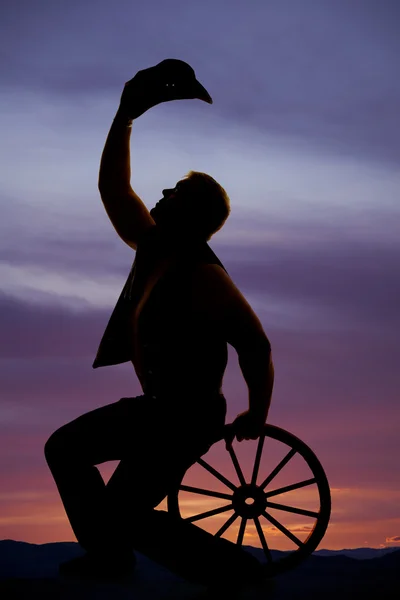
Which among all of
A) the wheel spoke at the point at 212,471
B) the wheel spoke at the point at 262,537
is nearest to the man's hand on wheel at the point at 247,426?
the wheel spoke at the point at 212,471

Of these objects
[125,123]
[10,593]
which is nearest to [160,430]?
[10,593]

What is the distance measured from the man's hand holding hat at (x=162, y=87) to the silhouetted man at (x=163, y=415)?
629 mm

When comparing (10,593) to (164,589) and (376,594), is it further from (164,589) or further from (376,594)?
(376,594)

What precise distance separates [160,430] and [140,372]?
1.13ft

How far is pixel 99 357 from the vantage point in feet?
15.4

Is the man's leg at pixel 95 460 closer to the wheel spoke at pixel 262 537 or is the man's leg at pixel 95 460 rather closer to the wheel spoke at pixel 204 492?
the wheel spoke at pixel 204 492

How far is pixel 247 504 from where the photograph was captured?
15.6 feet

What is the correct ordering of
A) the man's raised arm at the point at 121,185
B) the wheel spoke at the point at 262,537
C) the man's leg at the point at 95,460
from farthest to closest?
1. the man's raised arm at the point at 121,185
2. the wheel spoke at the point at 262,537
3. the man's leg at the point at 95,460

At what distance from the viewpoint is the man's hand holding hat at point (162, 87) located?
4.89 m

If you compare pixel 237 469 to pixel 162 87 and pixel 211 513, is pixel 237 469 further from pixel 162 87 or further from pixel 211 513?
pixel 162 87

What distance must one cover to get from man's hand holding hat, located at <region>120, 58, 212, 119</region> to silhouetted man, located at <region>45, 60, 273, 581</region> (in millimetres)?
629

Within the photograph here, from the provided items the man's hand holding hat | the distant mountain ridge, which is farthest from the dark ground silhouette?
the man's hand holding hat

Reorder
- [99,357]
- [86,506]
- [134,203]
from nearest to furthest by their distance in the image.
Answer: [86,506]
[99,357]
[134,203]

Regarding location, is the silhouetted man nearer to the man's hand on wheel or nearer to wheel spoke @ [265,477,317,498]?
the man's hand on wheel
